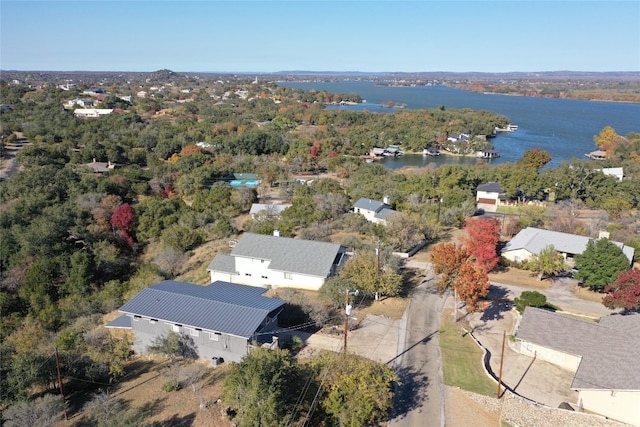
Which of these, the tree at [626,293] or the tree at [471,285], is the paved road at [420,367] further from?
the tree at [626,293]

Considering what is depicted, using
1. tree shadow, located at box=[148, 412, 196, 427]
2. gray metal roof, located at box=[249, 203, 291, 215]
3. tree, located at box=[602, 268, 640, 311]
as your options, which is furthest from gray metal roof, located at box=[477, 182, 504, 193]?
tree shadow, located at box=[148, 412, 196, 427]

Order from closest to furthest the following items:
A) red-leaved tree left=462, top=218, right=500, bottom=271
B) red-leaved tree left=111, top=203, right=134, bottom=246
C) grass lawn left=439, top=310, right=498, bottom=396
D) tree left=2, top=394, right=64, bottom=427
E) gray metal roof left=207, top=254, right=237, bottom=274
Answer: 1. tree left=2, top=394, right=64, bottom=427
2. grass lawn left=439, top=310, right=498, bottom=396
3. red-leaved tree left=462, top=218, right=500, bottom=271
4. gray metal roof left=207, top=254, right=237, bottom=274
5. red-leaved tree left=111, top=203, right=134, bottom=246

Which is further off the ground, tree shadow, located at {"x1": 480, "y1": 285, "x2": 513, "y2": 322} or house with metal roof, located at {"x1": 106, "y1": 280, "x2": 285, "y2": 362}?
house with metal roof, located at {"x1": 106, "y1": 280, "x2": 285, "y2": 362}

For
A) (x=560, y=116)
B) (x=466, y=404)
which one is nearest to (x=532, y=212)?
(x=466, y=404)

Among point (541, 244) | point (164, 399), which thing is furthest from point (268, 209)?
point (164, 399)

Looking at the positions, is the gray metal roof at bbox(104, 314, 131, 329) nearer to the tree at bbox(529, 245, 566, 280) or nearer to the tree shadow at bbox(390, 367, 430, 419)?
the tree shadow at bbox(390, 367, 430, 419)
